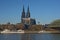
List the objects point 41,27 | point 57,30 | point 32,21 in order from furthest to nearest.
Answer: point 32,21 < point 41,27 < point 57,30

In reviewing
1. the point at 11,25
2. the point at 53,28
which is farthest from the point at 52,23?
the point at 11,25

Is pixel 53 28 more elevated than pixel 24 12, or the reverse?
pixel 24 12

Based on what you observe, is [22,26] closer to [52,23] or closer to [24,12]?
[52,23]

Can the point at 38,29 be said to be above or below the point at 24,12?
below

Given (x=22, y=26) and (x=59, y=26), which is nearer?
(x=59, y=26)

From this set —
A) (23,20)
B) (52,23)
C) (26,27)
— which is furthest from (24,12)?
(52,23)

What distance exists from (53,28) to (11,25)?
2220 centimetres

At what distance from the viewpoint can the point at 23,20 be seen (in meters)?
153

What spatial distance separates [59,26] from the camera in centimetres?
12050

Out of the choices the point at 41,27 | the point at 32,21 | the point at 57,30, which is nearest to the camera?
the point at 57,30

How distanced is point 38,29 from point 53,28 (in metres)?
7.62

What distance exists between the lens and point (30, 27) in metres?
130

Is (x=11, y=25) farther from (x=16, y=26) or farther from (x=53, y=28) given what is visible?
(x=53, y=28)

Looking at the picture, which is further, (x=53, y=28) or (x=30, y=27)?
(x=30, y=27)
